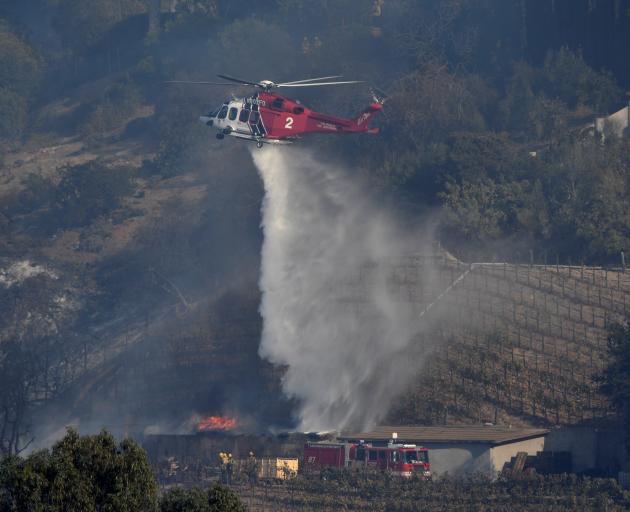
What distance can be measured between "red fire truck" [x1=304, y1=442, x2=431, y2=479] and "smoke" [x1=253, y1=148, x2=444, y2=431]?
36.0 feet

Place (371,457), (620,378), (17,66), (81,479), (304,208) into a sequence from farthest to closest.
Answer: (17,66) → (304,208) → (620,378) → (371,457) → (81,479)

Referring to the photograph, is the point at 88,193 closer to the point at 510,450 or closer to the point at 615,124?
the point at 615,124

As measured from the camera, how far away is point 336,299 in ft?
295

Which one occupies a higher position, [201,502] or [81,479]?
[81,479]

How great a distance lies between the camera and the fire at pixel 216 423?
7856cm

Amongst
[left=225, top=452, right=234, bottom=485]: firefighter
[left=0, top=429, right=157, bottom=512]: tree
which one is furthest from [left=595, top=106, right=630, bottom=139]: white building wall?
[left=0, top=429, right=157, bottom=512]: tree

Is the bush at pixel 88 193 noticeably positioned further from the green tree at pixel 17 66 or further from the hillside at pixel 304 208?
the green tree at pixel 17 66

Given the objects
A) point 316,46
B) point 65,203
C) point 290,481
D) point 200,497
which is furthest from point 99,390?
point 316,46

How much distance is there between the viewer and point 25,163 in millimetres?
151000

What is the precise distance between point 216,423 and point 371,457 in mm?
19714

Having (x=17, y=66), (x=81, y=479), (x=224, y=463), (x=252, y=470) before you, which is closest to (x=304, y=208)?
(x=224, y=463)

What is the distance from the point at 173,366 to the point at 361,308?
614 inches

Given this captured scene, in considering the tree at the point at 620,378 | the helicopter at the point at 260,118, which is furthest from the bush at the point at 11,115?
the tree at the point at 620,378

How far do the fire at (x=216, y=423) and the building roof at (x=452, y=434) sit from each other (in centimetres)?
1031
